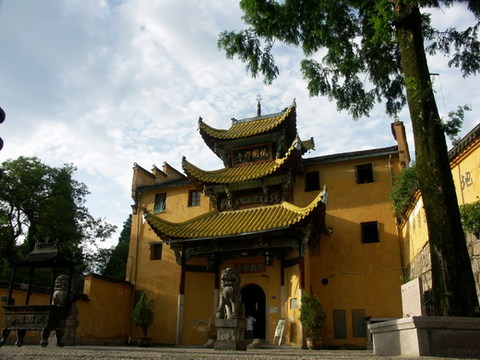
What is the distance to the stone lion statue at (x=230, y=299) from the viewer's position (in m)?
10.6

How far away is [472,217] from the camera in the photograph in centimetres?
779

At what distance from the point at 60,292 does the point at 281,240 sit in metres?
7.56

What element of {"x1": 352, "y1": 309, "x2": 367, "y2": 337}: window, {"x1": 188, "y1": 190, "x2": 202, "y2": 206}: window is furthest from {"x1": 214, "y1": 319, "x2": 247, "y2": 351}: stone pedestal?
{"x1": 188, "y1": 190, "x2": 202, "y2": 206}: window

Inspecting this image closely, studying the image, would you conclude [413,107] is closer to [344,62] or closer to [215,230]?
[344,62]

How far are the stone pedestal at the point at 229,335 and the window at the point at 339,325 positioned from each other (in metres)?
6.73

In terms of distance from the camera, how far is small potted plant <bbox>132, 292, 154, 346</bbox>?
57.6 ft

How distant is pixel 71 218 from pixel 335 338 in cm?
1740

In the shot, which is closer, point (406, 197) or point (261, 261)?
point (406, 197)

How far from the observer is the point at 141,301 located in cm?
1781

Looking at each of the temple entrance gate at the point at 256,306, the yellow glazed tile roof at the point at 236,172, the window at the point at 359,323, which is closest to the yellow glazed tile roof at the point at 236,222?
the yellow glazed tile roof at the point at 236,172

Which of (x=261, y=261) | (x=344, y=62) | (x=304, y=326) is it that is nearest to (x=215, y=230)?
(x=261, y=261)

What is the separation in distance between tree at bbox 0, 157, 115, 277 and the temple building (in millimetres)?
7659

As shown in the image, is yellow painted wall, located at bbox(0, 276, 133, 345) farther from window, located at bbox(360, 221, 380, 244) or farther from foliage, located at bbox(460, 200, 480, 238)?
foliage, located at bbox(460, 200, 480, 238)

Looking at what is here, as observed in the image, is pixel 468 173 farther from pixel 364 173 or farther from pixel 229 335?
pixel 364 173
